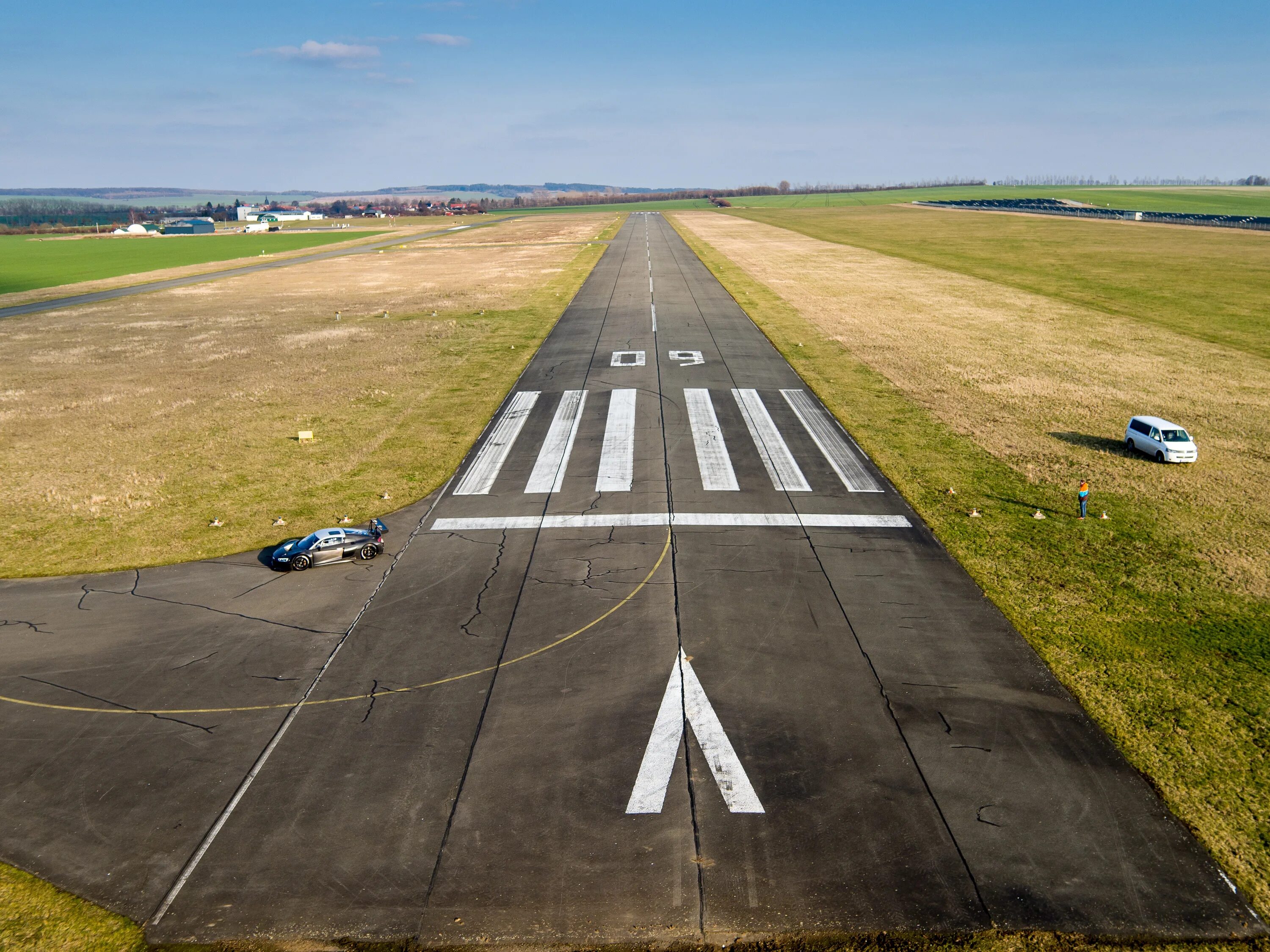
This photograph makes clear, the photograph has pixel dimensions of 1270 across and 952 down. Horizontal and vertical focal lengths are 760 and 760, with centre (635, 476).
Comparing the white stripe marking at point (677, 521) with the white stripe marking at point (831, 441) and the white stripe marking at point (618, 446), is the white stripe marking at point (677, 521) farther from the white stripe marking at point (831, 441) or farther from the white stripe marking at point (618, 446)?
the white stripe marking at point (831, 441)

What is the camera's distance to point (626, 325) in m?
54.9

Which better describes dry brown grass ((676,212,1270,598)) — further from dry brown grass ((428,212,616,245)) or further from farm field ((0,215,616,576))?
dry brown grass ((428,212,616,245))

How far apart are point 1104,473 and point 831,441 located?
32.6 ft

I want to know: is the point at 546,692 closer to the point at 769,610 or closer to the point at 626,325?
the point at 769,610

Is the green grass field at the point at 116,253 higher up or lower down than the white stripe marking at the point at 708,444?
higher up

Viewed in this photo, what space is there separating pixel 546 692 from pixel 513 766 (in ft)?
7.38

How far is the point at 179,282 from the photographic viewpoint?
90.5 meters

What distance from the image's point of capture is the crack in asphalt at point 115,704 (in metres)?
15.8

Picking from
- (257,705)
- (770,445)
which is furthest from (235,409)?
(770,445)

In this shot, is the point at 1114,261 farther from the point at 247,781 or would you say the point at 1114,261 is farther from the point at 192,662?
the point at 247,781

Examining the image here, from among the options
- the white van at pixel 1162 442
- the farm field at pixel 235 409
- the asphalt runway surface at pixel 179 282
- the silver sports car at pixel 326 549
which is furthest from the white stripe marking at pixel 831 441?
the asphalt runway surface at pixel 179 282

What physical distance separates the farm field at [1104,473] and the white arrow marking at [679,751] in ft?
25.1

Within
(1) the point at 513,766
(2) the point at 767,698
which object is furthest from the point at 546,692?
(2) the point at 767,698

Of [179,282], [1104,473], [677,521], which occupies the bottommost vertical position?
[677,521]
